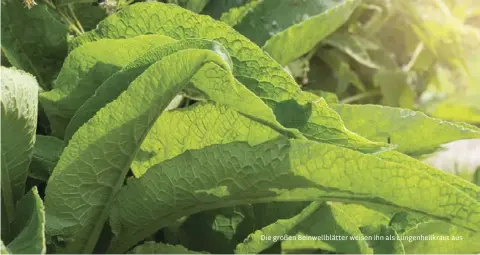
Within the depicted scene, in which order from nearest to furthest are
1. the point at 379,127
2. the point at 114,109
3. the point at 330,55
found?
1. the point at 114,109
2. the point at 379,127
3. the point at 330,55

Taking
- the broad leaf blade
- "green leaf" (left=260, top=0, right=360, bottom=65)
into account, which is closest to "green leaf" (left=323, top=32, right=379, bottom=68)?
"green leaf" (left=260, top=0, right=360, bottom=65)

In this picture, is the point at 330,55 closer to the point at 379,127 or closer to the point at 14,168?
the point at 379,127

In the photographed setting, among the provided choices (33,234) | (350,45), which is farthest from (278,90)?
(350,45)

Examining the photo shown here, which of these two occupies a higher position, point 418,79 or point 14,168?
point 14,168

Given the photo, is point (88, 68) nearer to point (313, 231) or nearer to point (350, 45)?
point (313, 231)

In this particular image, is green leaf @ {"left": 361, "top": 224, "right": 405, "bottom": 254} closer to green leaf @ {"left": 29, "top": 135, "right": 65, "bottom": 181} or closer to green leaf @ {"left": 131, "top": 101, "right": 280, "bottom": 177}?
green leaf @ {"left": 131, "top": 101, "right": 280, "bottom": 177}

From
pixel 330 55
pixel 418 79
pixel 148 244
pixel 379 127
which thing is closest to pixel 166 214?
pixel 148 244

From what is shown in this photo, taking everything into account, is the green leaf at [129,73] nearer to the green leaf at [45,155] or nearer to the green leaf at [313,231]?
the green leaf at [45,155]
